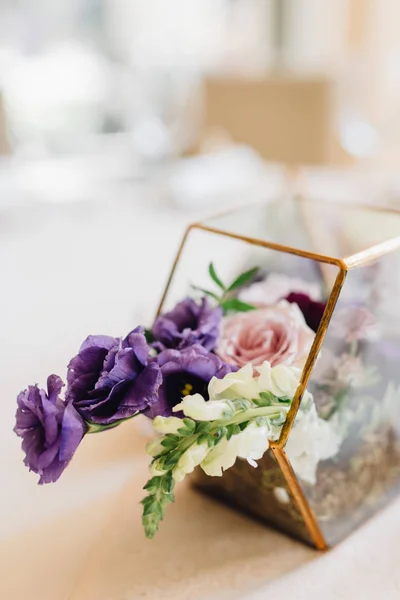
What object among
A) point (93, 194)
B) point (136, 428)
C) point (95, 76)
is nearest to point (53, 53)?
point (95, 76)

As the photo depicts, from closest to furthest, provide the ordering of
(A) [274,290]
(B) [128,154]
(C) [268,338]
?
(C) [268,338]
(A) [274,290]
(B) [128,154]

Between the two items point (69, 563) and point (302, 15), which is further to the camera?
point (302, 15)

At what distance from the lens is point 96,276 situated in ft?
3.99

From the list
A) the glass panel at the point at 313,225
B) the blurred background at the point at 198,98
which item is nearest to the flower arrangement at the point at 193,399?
the glass panel at the point at 313,225

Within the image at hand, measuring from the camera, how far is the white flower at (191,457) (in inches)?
18.1

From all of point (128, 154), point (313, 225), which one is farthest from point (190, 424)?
point (128, 154)

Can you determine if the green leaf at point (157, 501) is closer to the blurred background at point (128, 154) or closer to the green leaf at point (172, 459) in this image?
the green leaf at point (172, 459)

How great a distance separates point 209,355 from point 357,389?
0.53 ft

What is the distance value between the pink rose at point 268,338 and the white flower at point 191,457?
0.33 ft

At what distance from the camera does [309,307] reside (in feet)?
2.02

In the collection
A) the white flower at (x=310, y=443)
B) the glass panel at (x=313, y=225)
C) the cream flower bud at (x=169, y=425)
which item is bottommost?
the white flower at (x=310, y=443)

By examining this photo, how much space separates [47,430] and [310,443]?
0.22 metres

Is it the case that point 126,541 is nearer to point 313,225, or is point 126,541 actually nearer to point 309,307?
point 309,307

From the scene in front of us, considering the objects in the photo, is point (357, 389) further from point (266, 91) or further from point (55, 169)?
point (266, 91)
